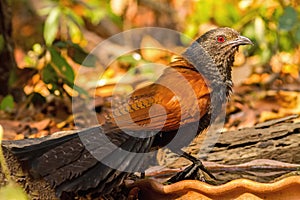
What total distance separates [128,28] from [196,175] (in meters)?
A: 4.97

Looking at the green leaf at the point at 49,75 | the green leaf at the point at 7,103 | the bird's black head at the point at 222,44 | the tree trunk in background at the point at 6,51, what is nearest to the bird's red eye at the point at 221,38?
the bird's black head at the point at 222,44

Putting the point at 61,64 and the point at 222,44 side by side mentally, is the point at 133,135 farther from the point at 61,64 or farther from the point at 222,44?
the point at 61,64

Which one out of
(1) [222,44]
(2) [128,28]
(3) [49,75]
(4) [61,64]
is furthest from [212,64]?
(2) [128,28]

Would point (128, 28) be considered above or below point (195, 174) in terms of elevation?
above

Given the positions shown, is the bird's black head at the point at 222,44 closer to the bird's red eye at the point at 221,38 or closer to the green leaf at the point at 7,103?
the bird's red eye at the point at 221,38

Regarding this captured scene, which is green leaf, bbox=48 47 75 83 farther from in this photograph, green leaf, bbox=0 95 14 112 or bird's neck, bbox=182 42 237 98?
bird's neck, bbox=182 42 237 98

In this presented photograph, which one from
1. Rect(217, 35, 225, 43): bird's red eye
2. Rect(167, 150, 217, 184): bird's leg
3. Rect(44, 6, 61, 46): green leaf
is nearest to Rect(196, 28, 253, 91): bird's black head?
Rect(217, 35, 225, 43): bird's red eye

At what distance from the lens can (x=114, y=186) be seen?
3162mm

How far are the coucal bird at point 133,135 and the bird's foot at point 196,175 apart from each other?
0.01 m

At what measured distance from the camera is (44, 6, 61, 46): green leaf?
5.34 m

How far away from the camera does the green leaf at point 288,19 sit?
5.54 meters

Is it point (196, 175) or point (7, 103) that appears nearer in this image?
point (196, 175)

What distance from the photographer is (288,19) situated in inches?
219

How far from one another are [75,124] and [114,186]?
7.09 ft
